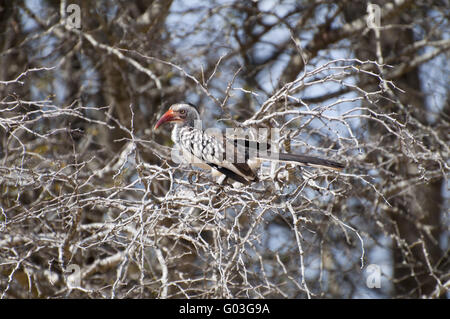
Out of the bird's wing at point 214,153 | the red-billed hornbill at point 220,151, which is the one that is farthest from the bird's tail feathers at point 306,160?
the bird's wing at point 214,153

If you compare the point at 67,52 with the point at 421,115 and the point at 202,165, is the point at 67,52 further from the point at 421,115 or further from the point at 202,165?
the point at 421,115

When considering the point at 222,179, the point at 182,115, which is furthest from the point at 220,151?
the point at 182,115

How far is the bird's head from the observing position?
4.69 m

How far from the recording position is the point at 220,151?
402 cm

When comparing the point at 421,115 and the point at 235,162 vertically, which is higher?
the point at 421,115

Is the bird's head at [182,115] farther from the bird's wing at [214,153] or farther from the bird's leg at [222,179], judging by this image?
the bird's leg at [222,179]

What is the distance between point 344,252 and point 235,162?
2042 millimetres

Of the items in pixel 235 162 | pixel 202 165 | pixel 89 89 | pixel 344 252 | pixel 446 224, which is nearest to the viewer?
pixel 235 162

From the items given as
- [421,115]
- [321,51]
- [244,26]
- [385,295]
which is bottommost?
[385,295]

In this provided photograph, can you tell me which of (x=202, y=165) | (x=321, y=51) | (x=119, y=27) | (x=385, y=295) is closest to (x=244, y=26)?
(x=321, y=51)

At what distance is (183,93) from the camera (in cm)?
584

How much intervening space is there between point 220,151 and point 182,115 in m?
0.81

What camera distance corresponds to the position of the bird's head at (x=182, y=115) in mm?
4691

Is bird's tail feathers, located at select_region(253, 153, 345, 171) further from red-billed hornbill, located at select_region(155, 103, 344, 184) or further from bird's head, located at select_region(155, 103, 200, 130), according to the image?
bird's head, located at select_region(155, 103, 200, 130)
